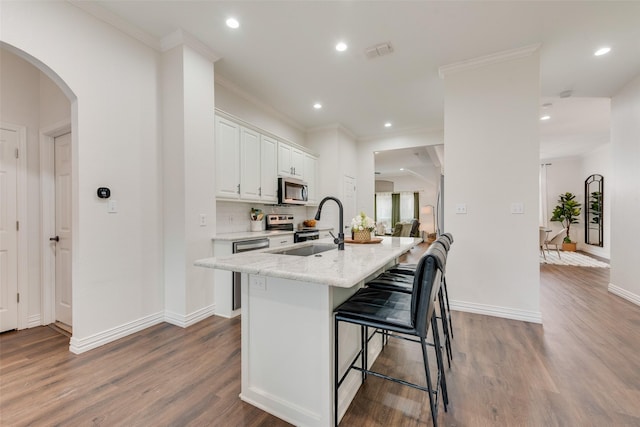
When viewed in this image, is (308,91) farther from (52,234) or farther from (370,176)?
(52,234)

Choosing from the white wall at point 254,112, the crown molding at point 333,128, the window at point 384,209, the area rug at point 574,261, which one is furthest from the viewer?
the window at point 384,209

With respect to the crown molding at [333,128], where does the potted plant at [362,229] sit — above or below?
below

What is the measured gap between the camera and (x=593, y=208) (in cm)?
709

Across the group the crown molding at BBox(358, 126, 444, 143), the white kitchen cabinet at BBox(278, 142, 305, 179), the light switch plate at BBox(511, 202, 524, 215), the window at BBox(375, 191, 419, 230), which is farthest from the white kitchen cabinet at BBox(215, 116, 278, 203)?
the window at BBox(375, 191, 419, 230)

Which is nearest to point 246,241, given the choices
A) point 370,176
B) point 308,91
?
point 308,91

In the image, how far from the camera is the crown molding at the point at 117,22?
2261mm

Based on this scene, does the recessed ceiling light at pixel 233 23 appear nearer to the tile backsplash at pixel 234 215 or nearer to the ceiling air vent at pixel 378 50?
the ceiling air vent at pixel 378 50

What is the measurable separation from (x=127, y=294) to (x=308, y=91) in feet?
10.8

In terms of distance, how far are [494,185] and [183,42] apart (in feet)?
11.6

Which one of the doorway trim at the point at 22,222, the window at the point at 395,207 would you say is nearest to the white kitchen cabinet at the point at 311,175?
the doorway trim at the point at 22,222

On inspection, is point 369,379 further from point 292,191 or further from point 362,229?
point 292,191

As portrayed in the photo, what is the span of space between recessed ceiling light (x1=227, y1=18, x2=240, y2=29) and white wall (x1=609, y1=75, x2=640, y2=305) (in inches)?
186

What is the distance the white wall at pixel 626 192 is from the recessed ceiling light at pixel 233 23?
4.73m

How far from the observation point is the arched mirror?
269 inches
